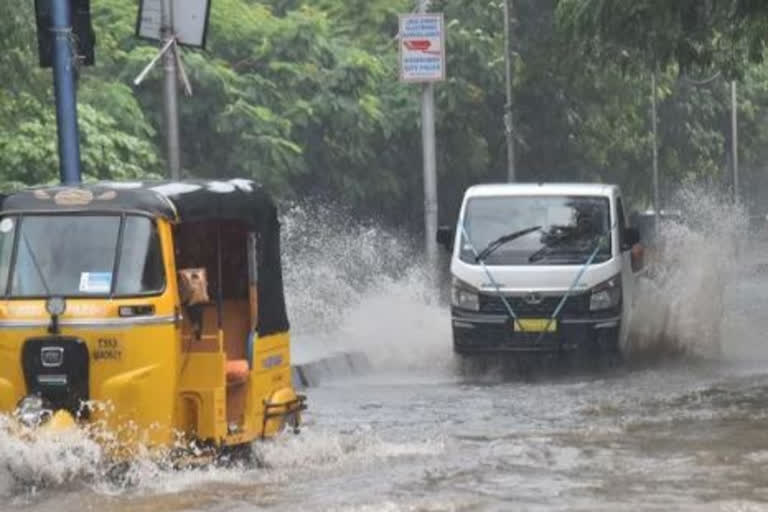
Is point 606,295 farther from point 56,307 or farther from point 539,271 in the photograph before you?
point 56,307

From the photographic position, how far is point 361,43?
33.4 metres

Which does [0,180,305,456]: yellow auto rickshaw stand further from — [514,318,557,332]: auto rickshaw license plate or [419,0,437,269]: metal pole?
[419,0,437,269]: metal pole

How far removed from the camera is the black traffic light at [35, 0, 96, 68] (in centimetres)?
1494

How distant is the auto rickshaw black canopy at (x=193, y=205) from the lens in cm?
1077

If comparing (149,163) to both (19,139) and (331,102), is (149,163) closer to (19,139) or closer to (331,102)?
(19,139)

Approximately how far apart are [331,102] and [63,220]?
18593mm

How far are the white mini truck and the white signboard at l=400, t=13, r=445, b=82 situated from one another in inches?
267

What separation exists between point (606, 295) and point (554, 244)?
77 cm

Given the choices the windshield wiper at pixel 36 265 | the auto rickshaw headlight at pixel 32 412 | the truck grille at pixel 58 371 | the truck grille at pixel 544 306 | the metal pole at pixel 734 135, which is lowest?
the metal pole at pixel 734 135

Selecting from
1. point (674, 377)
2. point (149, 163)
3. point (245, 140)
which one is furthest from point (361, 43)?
point (674, 377)

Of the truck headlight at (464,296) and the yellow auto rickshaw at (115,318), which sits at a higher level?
the yellow auto rickshaw at (115,318)

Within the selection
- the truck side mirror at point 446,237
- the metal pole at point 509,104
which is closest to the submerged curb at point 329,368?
the truck side mirror at point 446,237

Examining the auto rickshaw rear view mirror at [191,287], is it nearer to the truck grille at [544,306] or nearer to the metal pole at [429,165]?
the truck grille at [544,306]

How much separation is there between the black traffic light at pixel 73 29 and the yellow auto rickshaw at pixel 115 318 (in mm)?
3983
